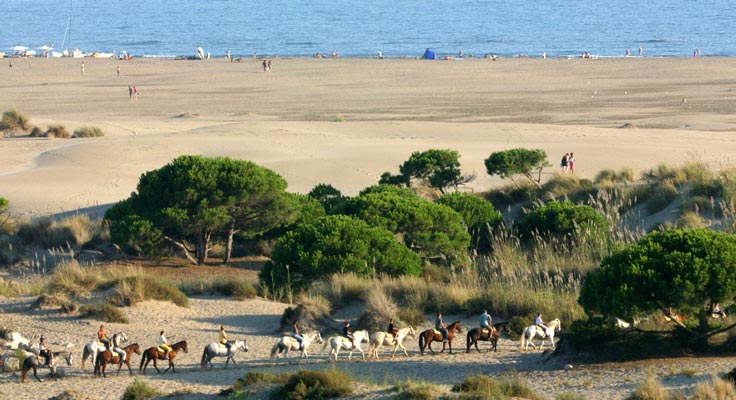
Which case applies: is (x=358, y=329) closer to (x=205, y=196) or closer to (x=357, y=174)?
(x=205, y=196)

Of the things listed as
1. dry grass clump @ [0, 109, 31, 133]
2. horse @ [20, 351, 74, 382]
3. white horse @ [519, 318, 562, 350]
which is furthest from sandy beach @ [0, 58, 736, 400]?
dry grass clump @ [0, 109, 31, 133]

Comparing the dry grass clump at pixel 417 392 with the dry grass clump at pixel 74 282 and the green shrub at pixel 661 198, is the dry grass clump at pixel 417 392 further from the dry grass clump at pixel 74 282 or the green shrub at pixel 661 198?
the green shrub at pixel 661 198

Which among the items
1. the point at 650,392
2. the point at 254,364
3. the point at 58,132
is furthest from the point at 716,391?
the point at 58,132

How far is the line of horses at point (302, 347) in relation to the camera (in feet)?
47.8

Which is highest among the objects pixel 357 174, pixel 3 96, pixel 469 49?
pixel 469 49

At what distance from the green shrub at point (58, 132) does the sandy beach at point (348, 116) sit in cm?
95

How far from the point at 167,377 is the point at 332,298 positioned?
4.63m

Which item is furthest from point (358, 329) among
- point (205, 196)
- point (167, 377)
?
point (205, 196)

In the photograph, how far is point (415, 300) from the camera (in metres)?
18.1

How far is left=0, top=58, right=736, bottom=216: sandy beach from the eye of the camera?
3622cm

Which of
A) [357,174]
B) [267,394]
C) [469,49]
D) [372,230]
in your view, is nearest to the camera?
[267,394]

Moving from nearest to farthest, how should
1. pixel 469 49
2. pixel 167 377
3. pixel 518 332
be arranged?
pixel 167 377 → pixel 518 332 → pixel 469 49

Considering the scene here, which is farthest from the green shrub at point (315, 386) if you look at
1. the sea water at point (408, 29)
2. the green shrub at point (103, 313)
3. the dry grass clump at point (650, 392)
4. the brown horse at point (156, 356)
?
the sea water at point (408, 29)

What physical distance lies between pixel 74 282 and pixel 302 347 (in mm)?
5927
